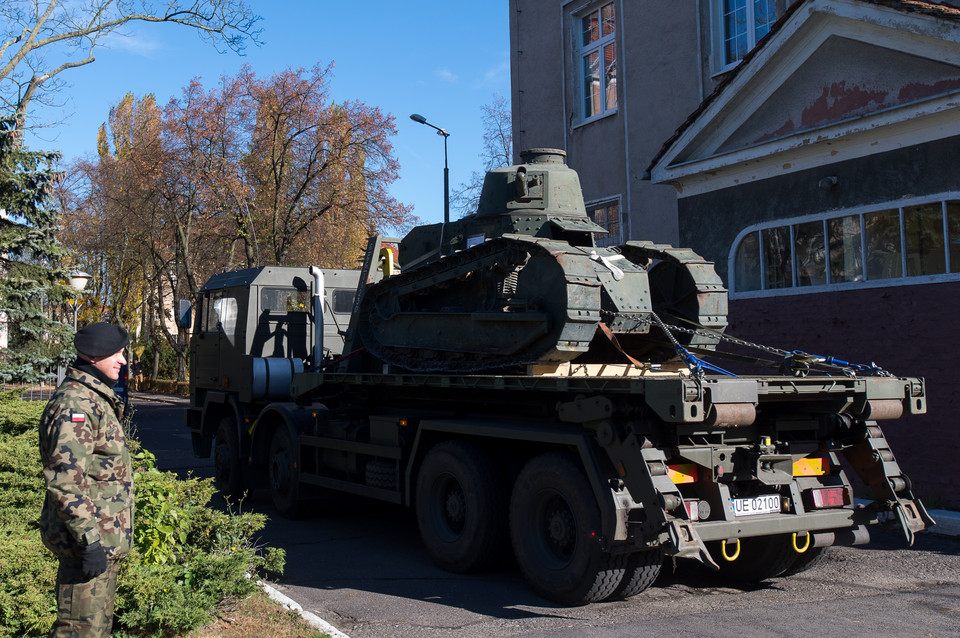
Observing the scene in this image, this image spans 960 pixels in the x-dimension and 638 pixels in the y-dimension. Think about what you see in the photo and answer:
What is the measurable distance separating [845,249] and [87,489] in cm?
969

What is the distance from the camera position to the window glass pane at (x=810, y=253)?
38.1 feet

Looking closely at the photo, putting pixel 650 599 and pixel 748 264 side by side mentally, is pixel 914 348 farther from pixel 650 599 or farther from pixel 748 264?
pixel 650 599

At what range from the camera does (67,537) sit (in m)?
4.11

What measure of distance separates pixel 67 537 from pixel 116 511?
249mm

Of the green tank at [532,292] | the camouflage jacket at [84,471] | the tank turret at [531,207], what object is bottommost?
the camouflage jacket at [84,471]

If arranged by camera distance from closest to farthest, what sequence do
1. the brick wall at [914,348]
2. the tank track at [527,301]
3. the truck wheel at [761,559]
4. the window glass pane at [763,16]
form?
the truck wheel at [761,559] → the tank track at [527,301] → the brick wall at [914,348] → the window glass pane at [763,16]

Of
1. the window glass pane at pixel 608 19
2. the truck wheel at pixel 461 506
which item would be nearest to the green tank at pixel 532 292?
the truck wheel at pixel 461 506

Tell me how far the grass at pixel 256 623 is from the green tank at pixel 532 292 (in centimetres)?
294

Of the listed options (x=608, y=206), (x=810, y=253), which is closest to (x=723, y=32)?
(x=608, y=206)

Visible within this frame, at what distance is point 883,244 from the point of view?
10859 millimetres

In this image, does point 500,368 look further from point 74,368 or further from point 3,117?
point 3,117

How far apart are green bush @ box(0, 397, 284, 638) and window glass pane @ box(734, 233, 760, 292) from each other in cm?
846

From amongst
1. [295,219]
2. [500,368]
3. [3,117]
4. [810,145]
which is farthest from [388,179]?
[500,368]

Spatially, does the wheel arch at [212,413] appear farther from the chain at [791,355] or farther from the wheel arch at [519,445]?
the chain at [791,355]
